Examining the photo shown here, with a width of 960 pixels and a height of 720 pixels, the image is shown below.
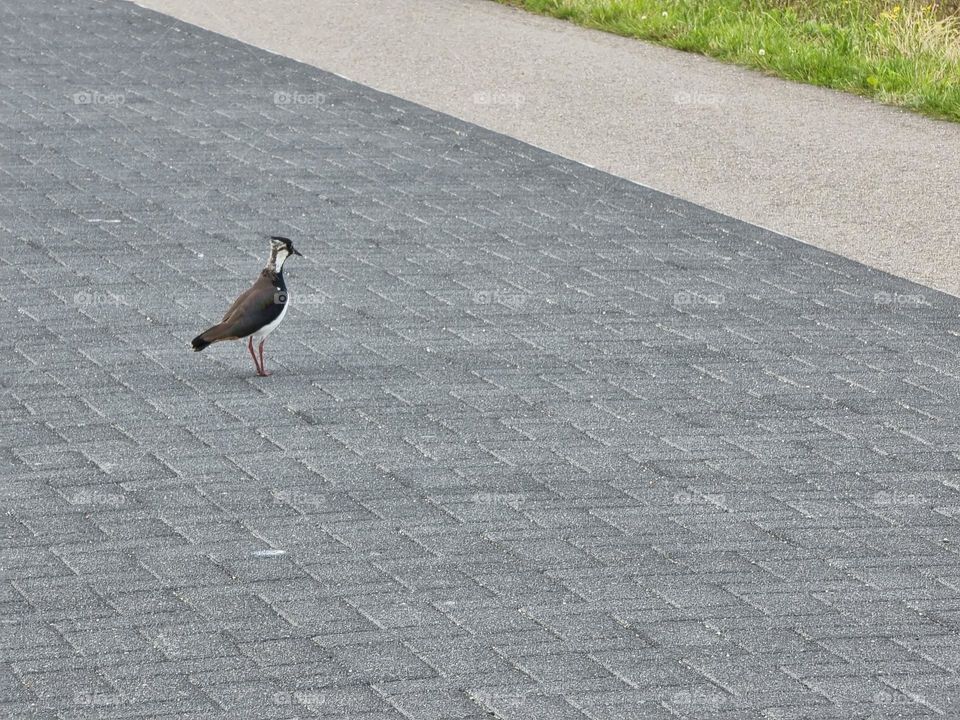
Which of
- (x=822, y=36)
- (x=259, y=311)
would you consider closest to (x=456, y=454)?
(x=259, y=311)

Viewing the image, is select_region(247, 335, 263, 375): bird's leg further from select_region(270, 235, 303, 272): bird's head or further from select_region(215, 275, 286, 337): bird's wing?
select_region(270, 235, 303, 272): bird's head

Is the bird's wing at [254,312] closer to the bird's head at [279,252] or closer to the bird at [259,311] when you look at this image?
the bird at [259,311]

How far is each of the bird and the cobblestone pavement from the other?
0.31m

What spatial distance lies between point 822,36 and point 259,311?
33.6 feet

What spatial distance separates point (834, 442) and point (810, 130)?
261 inches

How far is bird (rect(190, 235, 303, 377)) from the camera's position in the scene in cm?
855

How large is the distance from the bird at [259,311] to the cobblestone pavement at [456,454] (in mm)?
312

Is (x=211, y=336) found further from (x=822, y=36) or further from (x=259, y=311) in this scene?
(x=822, y=36)

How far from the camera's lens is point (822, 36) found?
17.2 metres

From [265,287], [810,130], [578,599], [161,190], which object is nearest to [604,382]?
[265,287]

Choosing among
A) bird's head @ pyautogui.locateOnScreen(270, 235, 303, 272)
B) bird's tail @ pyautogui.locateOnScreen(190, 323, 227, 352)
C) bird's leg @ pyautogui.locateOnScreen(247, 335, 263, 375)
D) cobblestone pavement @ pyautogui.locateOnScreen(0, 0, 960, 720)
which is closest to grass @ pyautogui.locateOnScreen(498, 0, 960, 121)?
cobblestone pavement @ pyautogui.locateOnScreen(0, 0, 960, 720)

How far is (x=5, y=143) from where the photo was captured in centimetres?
1337

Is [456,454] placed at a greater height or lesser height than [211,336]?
A: lesser

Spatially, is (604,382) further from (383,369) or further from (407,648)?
(407,648)
